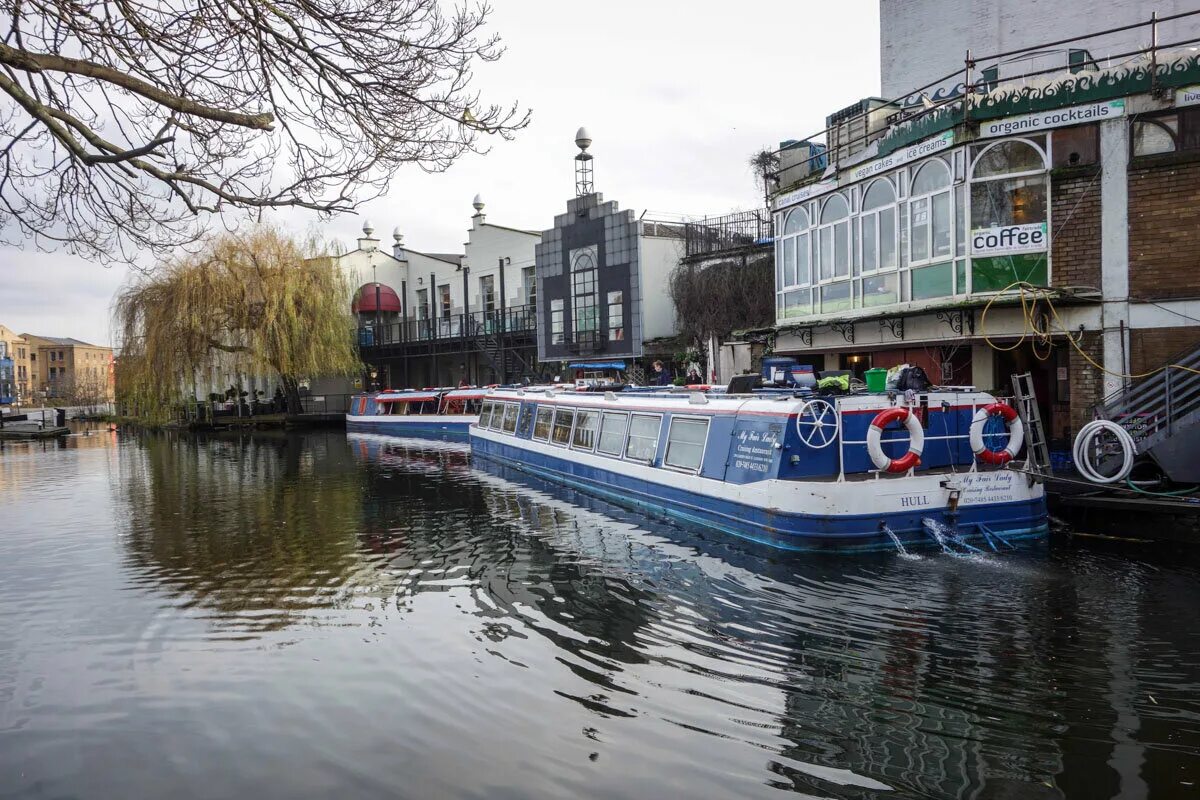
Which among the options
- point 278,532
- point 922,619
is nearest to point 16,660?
point 278,532

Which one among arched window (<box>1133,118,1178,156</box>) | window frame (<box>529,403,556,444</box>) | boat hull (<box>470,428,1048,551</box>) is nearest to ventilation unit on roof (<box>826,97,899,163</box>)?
arched window (<box>1133,118,1178,156</box>)

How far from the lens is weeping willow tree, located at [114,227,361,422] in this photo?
35625 millimetres

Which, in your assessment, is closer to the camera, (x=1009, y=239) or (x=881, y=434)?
(x=881, y=434)

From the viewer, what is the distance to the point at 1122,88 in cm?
1245

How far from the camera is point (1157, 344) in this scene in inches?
482

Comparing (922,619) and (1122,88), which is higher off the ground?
(1122,88)

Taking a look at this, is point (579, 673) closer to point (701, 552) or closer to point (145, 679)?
point (145, 679)

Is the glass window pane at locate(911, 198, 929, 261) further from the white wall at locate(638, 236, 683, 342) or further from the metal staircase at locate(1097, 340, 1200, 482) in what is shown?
the white wall at locate(638, 236, 683, 342)

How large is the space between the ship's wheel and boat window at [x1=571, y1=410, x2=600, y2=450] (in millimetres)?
7115

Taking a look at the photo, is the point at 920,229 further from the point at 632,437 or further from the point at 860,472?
the point at 632,437

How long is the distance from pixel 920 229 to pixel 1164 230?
12.5ft

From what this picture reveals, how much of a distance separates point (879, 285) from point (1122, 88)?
4.98 m

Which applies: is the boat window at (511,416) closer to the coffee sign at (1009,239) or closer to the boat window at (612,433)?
the boat window at (612,433)

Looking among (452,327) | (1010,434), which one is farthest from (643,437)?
(452,327)
